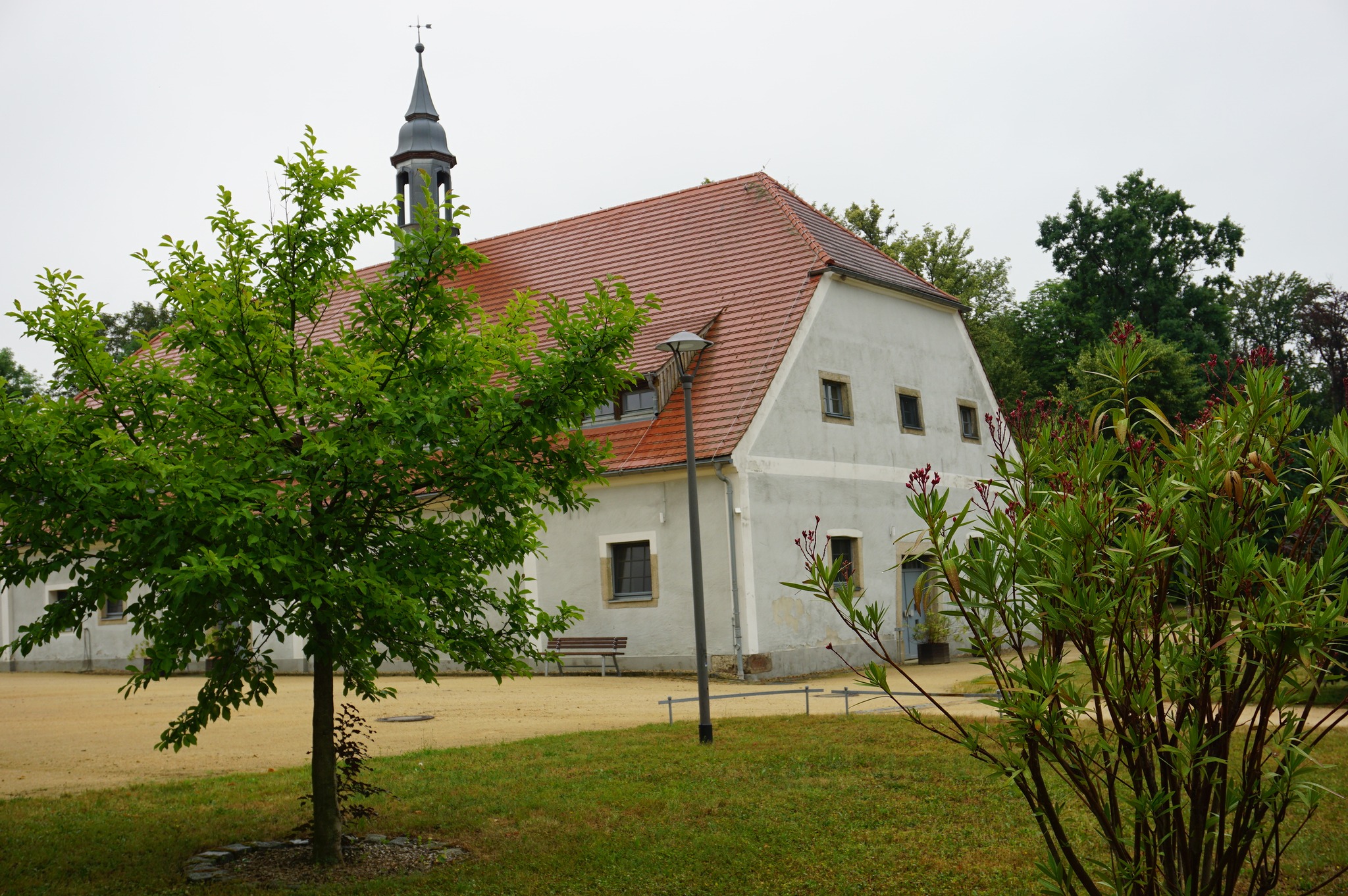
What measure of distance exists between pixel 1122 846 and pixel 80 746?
41.4 ft

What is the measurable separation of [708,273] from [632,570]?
20.5 ft

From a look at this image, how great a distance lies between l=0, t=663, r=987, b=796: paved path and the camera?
11641mm

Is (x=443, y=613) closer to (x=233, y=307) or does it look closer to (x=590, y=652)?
(x=233, y=307)

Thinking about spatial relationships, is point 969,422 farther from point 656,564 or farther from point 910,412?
point 656,564

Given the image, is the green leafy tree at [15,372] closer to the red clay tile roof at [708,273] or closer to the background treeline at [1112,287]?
the background treeline at [1112,287]

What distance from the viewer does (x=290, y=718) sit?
1576 cm

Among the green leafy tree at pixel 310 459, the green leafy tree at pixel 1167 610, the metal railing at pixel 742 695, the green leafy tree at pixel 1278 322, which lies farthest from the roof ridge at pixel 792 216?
the green leafy tree at pixel 1278 322

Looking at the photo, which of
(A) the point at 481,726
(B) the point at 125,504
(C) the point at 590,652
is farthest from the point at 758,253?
(B) the point at 125,504

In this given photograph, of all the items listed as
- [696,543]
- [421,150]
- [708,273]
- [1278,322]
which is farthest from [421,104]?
[1278,322]

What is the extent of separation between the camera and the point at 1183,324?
37375mm

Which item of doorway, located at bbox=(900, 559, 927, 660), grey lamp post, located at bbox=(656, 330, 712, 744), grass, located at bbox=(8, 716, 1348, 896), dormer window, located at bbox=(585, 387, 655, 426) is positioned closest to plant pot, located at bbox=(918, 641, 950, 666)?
doorway, located at bbox=(900, 559, 927, 660)

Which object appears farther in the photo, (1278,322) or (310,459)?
(1278,322)

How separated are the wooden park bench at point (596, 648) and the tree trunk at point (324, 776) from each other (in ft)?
41.2

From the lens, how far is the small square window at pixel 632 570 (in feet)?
66.6
